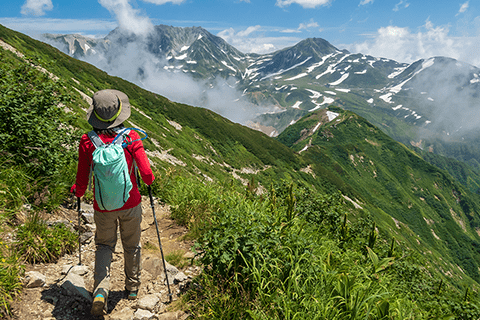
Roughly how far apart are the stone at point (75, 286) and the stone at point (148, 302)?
656mm

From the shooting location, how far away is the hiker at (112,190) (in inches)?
124

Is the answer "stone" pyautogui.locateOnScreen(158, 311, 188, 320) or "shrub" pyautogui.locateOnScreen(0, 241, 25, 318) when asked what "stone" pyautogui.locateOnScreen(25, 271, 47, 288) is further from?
"stone" pyautogui.locateOnScreen(158, 311, 188, 320)

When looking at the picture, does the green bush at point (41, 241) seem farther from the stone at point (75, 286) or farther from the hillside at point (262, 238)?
the stone at point (75, 286)

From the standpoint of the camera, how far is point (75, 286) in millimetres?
3393

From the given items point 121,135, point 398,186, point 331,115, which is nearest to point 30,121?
point 121,135

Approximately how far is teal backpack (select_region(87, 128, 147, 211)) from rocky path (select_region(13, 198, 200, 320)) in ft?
4.34

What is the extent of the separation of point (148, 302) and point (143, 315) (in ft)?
0.83

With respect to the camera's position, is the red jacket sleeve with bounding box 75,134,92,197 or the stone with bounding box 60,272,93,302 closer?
the red jacket sleeve with bounding box 75,134,92,197

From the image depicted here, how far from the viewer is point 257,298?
2957 mm

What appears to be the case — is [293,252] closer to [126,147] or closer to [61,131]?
[126,147]

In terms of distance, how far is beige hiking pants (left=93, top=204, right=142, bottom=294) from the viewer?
3.32m

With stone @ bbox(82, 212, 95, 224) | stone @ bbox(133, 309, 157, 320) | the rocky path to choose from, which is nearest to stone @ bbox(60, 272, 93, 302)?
the rocky path

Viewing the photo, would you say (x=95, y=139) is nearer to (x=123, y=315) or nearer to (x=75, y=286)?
(x=75, y=286)

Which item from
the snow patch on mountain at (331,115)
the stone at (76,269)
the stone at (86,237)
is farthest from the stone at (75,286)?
the snow patch on mountain at (331,115)
